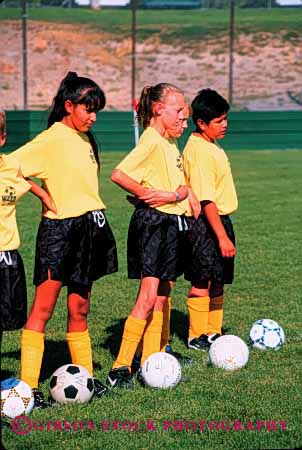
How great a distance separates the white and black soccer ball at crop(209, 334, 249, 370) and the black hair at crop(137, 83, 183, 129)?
1.53m

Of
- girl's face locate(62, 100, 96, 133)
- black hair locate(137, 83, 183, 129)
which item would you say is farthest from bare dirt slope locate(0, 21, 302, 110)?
girl's face locate(62, 100, 96, 133)

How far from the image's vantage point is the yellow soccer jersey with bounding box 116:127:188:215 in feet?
20.6

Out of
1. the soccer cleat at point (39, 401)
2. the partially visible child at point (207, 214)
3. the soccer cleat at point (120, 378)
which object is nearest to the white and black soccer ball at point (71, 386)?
the soccer cleat at point (39, 401)

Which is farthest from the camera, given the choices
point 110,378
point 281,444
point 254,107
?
point 254,107

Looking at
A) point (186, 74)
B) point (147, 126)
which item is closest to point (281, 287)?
point (147, 126)

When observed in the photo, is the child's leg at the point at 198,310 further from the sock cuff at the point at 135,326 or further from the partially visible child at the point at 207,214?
the sock cuff at the point at 135,326

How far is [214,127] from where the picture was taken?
722 centimetres

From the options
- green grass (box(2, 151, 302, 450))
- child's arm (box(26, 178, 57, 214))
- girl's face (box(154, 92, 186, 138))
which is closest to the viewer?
green grass (box(2, 151, 302, 450))

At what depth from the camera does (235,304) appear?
29.4 ft

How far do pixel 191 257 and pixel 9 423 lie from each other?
7.77ft

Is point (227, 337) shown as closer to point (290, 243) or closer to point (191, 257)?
point (191, 257)

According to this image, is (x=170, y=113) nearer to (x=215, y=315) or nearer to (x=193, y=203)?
(x=193, y=203)

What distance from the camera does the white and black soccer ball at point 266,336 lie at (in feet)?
23.7

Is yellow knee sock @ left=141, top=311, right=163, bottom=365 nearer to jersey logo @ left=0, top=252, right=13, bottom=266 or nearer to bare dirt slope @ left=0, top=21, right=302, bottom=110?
jersey logo @ left=0, top=252, right=13, bottom=266
